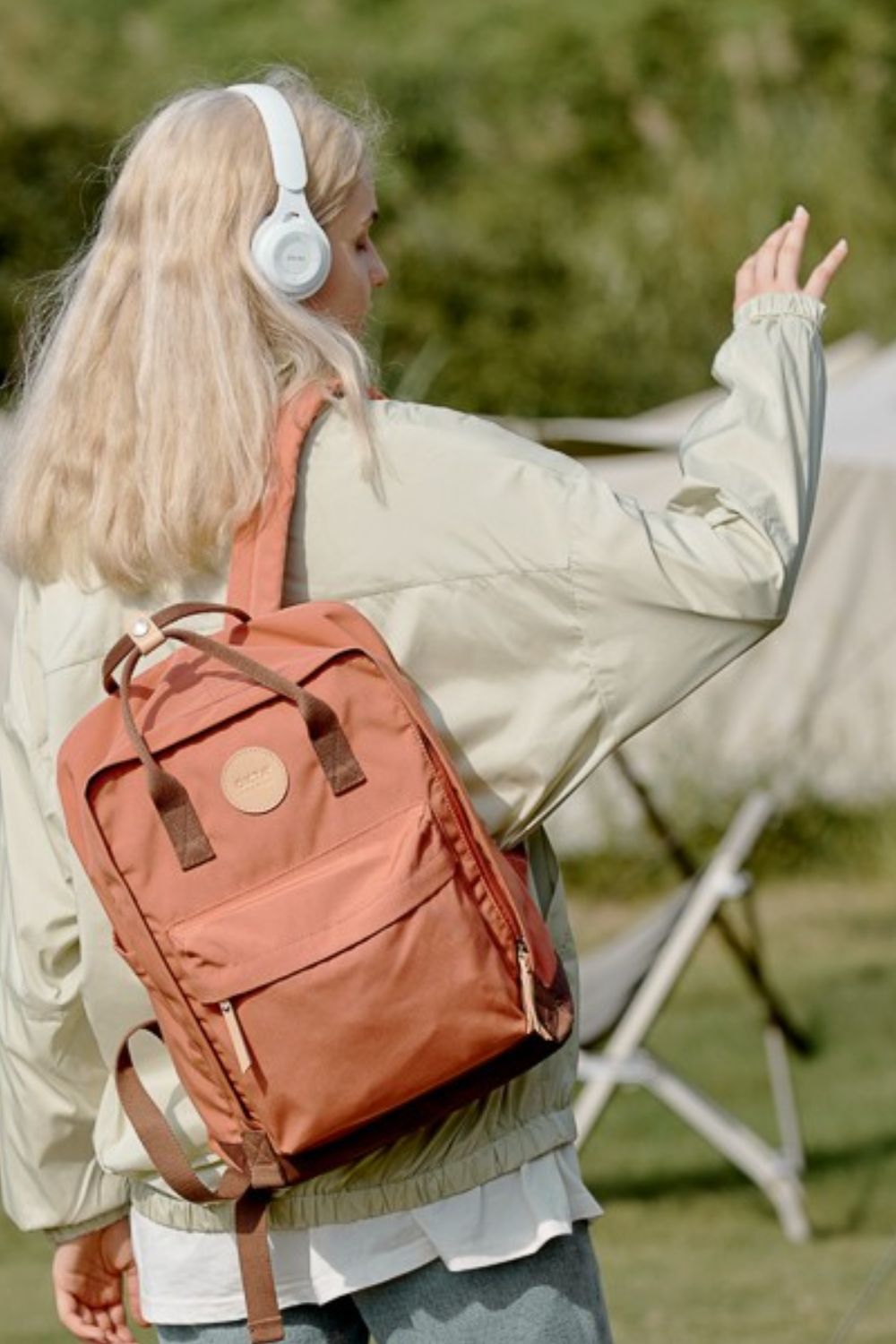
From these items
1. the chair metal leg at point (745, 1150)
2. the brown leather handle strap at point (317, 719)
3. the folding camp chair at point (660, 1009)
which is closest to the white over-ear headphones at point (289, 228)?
the brown leather handle strap at point (317, 719)

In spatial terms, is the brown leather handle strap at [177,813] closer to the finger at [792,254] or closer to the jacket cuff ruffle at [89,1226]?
the jacket cuff ruffle at [89,1226]

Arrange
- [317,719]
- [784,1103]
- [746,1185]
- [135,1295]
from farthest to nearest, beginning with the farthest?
1. [746,1185]
2. [784,1103]
3. [135,1295]
4. [317,719]

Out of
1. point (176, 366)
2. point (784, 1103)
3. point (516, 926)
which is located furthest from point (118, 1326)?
point (784, 1103)

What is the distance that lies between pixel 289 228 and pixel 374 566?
302 millimetres

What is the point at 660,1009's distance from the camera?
6688 mm

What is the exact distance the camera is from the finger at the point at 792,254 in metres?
2.44

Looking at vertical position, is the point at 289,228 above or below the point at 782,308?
above

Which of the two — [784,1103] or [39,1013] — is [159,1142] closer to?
[39,1013]

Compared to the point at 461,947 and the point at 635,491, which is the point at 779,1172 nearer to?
the point at 635,491

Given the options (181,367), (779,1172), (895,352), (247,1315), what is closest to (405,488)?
(181,367)

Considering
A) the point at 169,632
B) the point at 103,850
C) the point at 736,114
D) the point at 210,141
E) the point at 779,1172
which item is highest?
the point at 736,114

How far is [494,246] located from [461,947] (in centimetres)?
1326

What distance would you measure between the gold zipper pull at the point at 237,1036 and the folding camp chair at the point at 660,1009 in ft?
14.6

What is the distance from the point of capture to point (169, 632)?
7.16 feet
